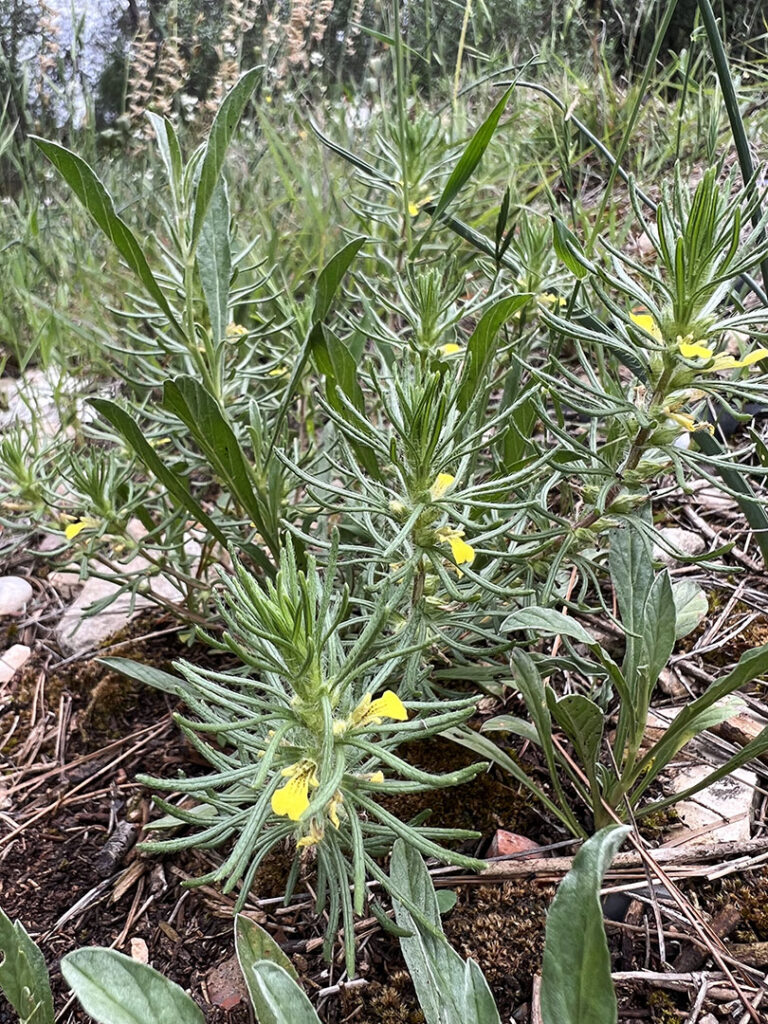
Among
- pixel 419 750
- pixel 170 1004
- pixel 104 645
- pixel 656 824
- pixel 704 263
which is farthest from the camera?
pixel 104 645

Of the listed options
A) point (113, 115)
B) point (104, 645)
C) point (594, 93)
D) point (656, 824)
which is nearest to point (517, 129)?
point (594, 93)

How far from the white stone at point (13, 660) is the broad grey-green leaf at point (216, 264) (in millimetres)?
1001

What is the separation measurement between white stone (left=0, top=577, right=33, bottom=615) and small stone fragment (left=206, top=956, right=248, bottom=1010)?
124 centimetres

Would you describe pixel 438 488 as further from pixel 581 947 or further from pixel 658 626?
pixel 581 947

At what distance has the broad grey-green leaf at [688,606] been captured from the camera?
4.90ft

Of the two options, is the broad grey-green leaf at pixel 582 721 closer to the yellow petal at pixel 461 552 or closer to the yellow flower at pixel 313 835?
the yellow petal at pixel 461 552

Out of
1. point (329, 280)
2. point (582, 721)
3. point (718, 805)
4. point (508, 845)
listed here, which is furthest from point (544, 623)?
point (329, 280)

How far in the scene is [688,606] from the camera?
1.53 metres

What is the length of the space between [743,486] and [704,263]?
455 millimetres

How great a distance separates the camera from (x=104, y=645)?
1963 millimetres

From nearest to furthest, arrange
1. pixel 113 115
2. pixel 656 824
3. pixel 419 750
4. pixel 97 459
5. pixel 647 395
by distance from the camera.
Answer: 1. pixel 647 395
2. pixel 656 824
3. pixel 419 750
4. pixel 97 459
5. pixel 113 115

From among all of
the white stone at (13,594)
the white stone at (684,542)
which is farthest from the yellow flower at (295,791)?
the white stone at (13,594)

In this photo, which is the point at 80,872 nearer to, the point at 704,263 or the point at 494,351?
the point at 494,351

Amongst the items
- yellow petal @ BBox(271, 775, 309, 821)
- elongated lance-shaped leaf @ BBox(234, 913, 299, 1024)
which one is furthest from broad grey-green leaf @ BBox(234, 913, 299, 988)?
yellow petal @ BBox(271, 775, 309, 821)
